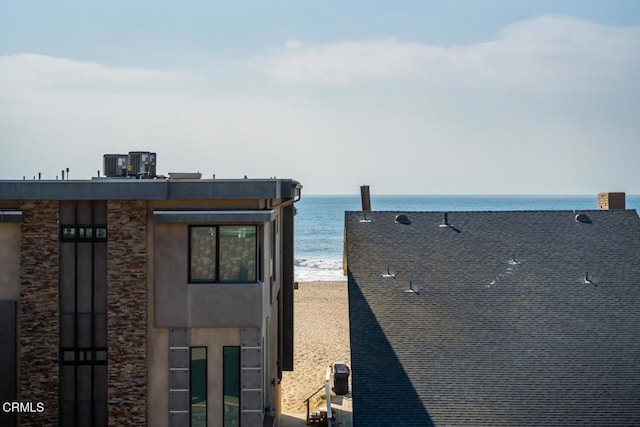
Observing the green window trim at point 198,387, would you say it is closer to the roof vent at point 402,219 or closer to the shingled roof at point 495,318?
the shingled roof at point 495,318

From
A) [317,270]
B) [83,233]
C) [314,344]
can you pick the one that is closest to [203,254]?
[83,233]

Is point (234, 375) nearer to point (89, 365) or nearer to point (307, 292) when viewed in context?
point (89, 365)

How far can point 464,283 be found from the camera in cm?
2211

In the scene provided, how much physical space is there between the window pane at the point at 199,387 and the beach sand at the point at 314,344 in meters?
7.65

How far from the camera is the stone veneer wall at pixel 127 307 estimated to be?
16.8 metres

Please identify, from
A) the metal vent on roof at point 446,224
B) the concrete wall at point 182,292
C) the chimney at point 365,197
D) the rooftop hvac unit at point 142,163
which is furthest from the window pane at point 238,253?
the chimney at point 365,197

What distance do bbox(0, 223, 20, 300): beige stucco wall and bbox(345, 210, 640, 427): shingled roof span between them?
8.69 m

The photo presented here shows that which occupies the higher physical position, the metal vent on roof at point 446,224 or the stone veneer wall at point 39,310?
the metal vent on roof at point 446,224

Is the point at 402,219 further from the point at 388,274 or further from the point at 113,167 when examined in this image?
the point at 113,167

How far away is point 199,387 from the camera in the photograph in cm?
1681

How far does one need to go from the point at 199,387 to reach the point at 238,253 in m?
3.23

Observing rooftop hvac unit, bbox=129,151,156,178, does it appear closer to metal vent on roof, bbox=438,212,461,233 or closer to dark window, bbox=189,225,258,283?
dark window, bbox=189,225,258,283

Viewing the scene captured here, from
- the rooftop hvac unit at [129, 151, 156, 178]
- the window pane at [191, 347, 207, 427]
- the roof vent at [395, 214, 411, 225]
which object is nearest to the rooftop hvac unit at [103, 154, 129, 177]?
the rooftop hvac unit at [129, 151, 156, 178]

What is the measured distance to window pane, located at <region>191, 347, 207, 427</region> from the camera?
16812mm
